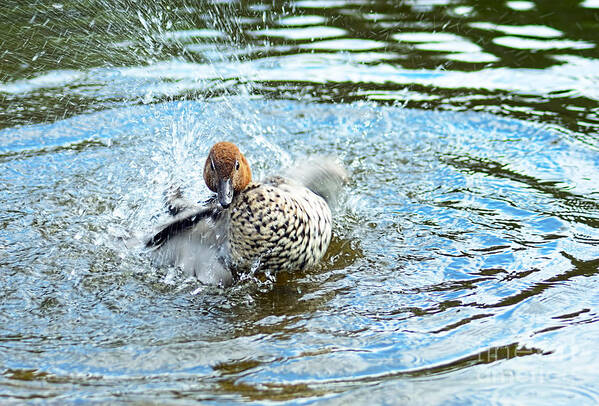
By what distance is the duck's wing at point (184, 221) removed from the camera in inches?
175

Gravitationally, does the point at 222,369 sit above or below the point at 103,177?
below

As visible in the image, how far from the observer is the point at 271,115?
6.86 meters

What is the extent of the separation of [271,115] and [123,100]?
149cm

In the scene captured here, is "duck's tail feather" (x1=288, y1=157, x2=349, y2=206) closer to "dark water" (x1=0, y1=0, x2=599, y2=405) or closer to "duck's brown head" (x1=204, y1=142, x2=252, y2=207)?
"dark water" (x1=0, y1=0, x2=599, y2=405)

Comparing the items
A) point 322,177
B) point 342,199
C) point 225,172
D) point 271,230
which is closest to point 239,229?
point 271,230

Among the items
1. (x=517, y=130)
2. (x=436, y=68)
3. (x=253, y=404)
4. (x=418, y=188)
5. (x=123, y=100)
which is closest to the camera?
(x=253, y=404)

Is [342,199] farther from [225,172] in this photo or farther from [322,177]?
[225,172]

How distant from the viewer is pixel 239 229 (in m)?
4.31

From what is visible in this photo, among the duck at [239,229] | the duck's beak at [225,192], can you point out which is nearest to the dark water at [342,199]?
the duck at [239,229]

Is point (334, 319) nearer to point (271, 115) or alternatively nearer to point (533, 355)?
point (533, 355)

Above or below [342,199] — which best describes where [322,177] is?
above

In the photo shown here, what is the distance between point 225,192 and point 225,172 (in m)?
0.13

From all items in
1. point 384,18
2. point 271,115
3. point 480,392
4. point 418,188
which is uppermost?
point 384,18

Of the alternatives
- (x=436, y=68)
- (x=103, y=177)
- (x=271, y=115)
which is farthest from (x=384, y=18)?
(x=103, y=177)
